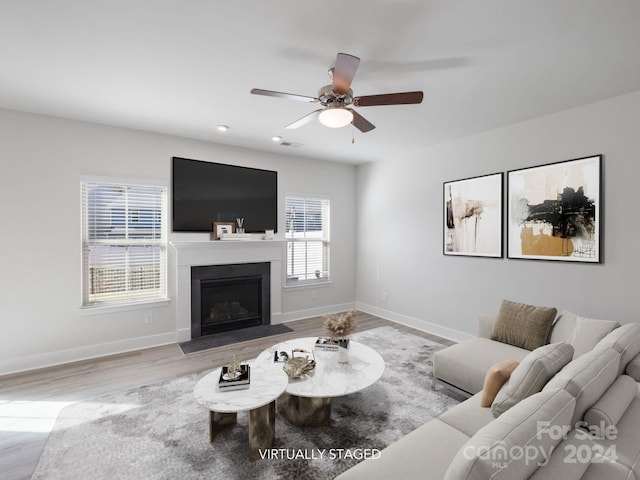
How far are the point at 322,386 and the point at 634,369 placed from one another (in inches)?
76.4

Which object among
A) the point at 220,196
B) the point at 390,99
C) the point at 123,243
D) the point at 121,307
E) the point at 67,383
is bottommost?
the point at 67,383

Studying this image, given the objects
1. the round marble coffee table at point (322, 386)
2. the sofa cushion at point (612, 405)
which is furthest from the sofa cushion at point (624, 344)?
the round marble coffee table at point (322, 386)

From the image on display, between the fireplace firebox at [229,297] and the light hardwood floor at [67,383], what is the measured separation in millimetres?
569

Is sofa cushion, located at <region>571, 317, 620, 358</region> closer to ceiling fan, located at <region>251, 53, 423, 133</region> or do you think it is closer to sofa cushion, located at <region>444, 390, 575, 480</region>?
sofa cushion, located at <region>444, 390, 575, 480</region>

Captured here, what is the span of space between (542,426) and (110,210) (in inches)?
178

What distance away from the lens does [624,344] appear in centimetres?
187

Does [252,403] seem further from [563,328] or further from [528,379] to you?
[563,328]

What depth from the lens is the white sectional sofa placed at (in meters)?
1.01

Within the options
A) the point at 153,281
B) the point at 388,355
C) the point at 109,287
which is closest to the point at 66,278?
the point at 109,287

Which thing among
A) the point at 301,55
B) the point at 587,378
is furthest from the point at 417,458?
the point at 301,55

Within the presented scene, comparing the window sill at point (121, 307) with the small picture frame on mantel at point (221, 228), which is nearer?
the window sill at point (121, 307)

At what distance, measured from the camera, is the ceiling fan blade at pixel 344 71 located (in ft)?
6.00

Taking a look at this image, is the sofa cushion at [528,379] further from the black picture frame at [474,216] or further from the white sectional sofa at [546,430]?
the black picture frame at [474,216]

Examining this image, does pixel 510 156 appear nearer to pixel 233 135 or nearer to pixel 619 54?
pixel 619 54
